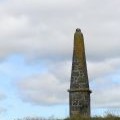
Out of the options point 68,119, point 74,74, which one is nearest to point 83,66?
point 74,74

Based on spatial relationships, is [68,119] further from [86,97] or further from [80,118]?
[86,97]

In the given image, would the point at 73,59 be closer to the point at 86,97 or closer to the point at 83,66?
the point at 83,66

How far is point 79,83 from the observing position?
26719mm

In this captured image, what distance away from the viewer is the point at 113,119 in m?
21.4

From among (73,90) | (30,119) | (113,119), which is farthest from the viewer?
(73,90)

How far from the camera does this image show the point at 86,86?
26.7 m

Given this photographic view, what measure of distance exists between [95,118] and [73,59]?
604 cm

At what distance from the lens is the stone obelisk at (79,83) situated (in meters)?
26.5

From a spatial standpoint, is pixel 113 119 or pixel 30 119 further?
pixel 30 119

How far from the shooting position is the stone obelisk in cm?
2652

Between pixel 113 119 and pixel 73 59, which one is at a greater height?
pixel 73 59

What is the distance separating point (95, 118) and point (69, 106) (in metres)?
5.16

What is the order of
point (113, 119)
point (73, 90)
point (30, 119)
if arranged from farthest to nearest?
1. point (73, 90)
2. point (30, 119)
3. point (113, 119)

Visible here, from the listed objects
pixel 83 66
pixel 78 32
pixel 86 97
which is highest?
pixel 78 32
